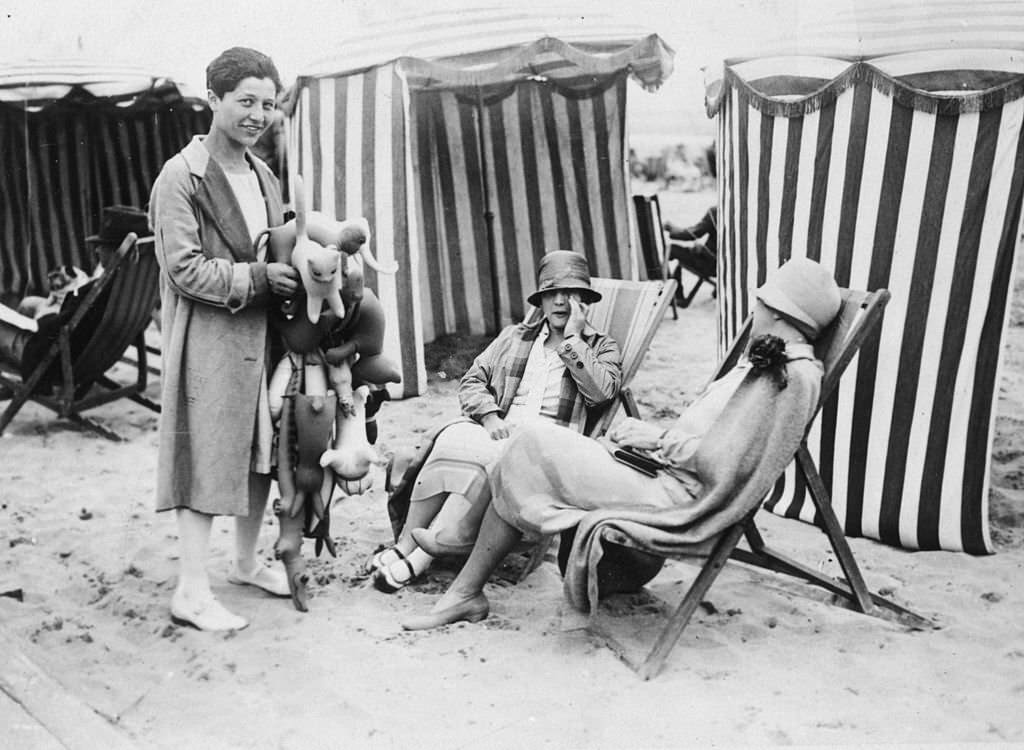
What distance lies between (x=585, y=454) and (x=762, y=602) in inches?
35.1

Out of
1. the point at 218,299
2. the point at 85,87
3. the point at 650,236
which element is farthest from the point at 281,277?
the point at 650,236

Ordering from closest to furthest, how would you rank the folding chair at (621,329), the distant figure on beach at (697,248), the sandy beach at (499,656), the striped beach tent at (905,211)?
the sandy beach at (499,656)
the striped beach tent at (905,211)
the folding chair at (621,329)
the distant figure on beach at (697,248)

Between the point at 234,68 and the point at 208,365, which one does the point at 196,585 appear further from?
the point at 234,68

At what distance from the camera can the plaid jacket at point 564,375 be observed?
12.2 feet

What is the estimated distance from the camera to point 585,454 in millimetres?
3072

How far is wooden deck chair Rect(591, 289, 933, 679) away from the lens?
2945 mm

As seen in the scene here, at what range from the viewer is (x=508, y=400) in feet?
12.7

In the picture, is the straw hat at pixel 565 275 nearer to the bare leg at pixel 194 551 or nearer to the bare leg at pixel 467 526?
the bare leg at pixel 467 526

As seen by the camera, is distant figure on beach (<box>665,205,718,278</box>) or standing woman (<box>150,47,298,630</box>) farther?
distant figure on beach (<box>665,205,718,278</box>)

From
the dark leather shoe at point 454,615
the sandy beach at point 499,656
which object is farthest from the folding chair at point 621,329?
the dark leather shoe at point 454,615

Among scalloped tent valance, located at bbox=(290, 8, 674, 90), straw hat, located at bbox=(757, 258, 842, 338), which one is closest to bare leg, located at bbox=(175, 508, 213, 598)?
straw hat, located at bbox=(757, 258, 842, 338)

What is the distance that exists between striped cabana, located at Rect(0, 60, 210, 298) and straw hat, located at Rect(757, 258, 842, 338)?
5.41 meters

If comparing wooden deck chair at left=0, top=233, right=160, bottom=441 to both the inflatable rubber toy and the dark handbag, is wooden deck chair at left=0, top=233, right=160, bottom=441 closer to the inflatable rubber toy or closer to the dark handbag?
the inflatable rubber toy

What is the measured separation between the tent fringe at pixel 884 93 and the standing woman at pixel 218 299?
1.98m
